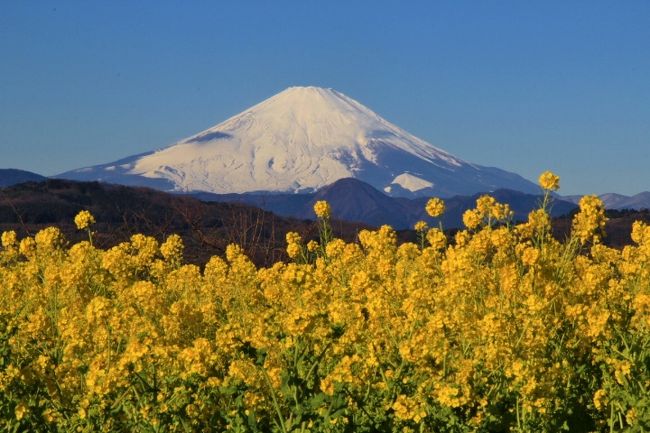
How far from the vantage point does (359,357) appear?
6.22 metres

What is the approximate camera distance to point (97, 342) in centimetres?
688

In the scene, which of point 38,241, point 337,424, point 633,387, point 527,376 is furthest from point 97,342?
point 38,241

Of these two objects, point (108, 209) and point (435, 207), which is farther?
point (108, 209)

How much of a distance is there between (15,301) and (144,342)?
4103mm

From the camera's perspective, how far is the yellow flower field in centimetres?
570

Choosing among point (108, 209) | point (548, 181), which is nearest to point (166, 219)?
point (548, 181)

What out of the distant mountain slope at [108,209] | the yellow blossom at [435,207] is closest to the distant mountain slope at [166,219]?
the distant mountain slope at [108,209]

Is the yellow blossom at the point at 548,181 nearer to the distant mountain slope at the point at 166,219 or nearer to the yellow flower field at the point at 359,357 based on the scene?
the yellow flower field at the point at 359,357

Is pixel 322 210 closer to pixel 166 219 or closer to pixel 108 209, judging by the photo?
pixel 166 219

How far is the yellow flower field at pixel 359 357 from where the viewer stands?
5.70 meters

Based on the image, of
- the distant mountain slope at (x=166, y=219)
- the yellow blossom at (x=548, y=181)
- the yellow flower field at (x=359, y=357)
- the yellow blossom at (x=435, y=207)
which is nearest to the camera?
the yellow flower field at (x=359, y=357)

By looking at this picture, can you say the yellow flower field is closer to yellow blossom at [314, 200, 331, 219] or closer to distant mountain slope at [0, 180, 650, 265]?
yellow blossom at [314, 200, 331, 219]

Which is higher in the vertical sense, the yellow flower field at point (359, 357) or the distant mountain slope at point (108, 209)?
the distant mountain slope at point (108, 209)

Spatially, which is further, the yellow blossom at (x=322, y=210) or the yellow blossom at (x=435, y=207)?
the yellow blossom at (x=435, y=207)
